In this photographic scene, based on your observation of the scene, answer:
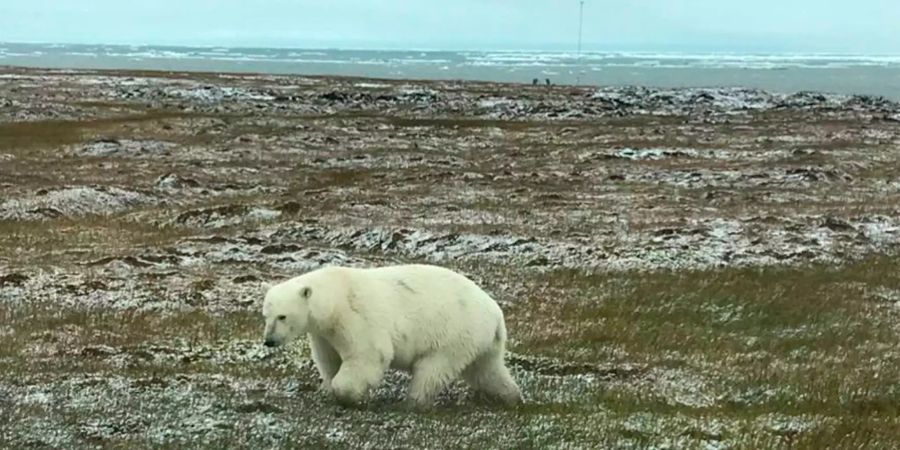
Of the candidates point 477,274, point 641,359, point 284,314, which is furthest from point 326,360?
point 477,274

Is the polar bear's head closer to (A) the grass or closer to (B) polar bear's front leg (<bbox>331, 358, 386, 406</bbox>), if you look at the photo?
(B) polar bear's front leg (<bbox>331, 358, 386, 406</bbox>)

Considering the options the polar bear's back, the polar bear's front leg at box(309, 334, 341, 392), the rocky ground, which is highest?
the polar bear's back

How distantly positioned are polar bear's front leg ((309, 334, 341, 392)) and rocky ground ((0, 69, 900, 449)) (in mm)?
311

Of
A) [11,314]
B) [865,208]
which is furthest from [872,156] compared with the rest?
[11,314]

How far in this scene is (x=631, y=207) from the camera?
99.7 feet

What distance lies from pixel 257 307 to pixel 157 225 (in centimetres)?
1060

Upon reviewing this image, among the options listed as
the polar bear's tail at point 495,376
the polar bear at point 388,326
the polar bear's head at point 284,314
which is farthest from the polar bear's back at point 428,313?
the polar bear's head at point 284,314

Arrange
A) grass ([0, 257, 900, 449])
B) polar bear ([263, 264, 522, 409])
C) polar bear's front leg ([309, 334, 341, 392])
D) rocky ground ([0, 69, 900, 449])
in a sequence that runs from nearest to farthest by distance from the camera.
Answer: polar bear ([263, 264, 522, 409])
grass ([0, 257, 900, 449])
rocky ground ([0, 69, 900, 449])
polar bear's front leg ([309, 334, 341, 392])

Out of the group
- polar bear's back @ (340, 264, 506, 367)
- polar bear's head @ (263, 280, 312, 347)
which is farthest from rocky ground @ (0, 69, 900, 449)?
polar bear's head @ (263, 280, 312, 347)

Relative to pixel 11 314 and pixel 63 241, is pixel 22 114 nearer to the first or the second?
pixel 63 241

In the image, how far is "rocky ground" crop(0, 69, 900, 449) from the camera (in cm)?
1084

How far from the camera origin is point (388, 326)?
10.7 meters

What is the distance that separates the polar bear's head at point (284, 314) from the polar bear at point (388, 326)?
0.01 meters

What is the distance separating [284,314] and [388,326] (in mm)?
1221
